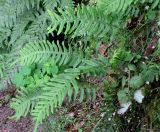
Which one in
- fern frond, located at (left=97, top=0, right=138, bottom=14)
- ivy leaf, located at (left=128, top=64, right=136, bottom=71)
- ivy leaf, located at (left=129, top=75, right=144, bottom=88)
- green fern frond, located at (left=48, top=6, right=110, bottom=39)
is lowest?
ivy leaf, located at (left=129, top=75, right=144, bottom=88)

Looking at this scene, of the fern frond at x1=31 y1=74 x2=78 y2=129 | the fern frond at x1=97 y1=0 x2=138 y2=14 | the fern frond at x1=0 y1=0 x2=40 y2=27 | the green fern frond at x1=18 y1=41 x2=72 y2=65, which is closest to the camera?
the fern frond at x1=31 y1=74 x2=78 y2=129

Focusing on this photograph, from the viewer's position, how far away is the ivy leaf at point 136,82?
9.22 feet

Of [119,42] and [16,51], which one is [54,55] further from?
[16,51]

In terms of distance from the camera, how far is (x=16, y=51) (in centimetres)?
433

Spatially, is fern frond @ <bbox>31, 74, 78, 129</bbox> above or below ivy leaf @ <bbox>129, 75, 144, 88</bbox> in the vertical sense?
below

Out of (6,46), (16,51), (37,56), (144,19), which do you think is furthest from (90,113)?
(6,46)

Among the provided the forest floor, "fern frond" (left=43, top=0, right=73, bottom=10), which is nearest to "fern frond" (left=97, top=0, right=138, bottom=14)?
the forest floor

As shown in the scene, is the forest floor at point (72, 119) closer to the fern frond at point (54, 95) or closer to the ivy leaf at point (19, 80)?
the ivy leaf at point (19, 80)

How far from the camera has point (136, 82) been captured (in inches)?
111

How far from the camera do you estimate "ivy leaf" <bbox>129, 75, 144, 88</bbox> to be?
2811mm

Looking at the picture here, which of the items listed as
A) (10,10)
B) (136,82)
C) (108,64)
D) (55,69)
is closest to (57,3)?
(10,10)

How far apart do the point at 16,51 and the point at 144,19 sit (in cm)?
166

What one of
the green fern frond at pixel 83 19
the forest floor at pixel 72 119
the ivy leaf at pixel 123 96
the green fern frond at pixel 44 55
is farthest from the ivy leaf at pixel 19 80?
the ivy leaf at pixel 123 96

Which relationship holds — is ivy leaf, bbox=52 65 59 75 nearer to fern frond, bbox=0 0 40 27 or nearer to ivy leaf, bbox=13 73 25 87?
ivy leaf, bbox=13 73 25 87
